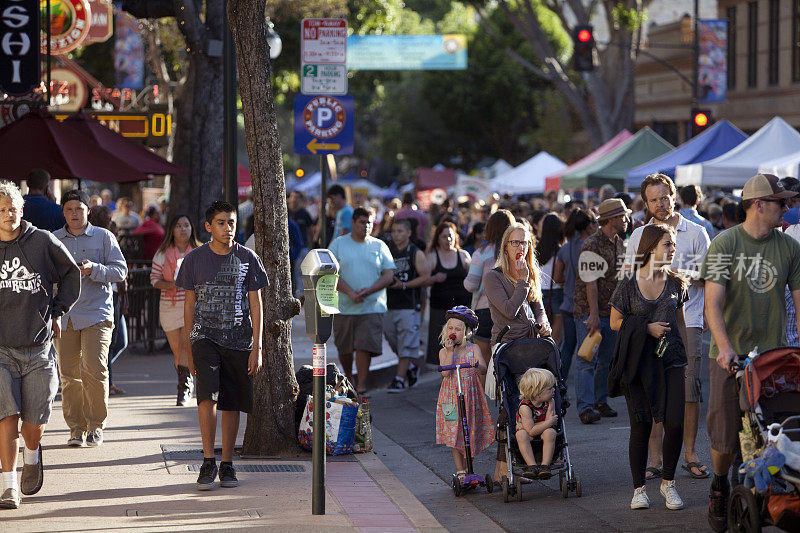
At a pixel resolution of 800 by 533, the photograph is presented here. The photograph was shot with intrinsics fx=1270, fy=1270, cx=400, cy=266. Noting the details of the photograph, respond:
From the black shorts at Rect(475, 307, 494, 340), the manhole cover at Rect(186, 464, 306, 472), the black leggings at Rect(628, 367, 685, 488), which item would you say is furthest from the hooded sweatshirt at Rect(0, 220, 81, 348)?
the black shorts at Rect(475, 307, 494, 340)

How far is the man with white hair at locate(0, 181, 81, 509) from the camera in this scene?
764 cm

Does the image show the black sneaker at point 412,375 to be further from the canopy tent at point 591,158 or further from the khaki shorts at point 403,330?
the canopy tent at point 591,158

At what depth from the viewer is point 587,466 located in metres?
9.42

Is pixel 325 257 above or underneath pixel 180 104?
underneath

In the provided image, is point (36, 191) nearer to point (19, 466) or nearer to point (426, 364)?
point (19, 466)

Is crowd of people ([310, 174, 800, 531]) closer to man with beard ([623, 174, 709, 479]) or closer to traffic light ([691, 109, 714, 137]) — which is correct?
man with beard ([623, 174, 709, 479])

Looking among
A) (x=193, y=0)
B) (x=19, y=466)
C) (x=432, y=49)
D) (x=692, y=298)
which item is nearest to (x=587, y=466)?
(x=692, y=298)

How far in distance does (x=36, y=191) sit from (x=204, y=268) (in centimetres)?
327

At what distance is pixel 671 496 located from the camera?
7812mm

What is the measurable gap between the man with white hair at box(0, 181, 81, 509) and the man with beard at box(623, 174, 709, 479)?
3.83 metres

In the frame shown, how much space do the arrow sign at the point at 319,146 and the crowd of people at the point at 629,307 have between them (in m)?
0.93

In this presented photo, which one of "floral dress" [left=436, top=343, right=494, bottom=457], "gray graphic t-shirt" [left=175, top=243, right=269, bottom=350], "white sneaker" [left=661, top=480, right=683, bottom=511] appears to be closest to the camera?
"white sneaker" [left=661, top=480, right=683, bottom=511]

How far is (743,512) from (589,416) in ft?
15.7

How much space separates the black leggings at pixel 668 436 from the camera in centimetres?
781
